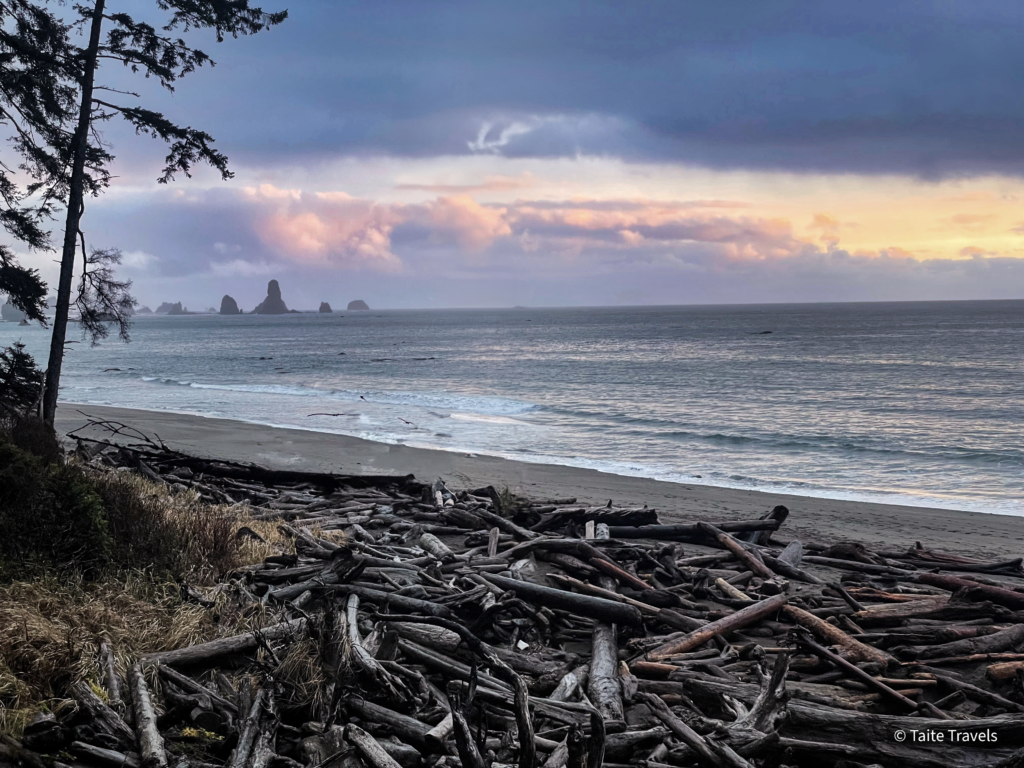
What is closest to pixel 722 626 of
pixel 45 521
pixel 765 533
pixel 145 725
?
pixel 765 533

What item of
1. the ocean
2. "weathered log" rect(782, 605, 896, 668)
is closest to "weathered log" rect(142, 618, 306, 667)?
"weathered log" rect(782, 605, 896, 668)

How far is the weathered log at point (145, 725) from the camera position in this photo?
3.83 metres

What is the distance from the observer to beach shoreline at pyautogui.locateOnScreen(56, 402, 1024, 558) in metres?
13.8

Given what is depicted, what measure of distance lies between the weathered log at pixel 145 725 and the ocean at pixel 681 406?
16.7 meters

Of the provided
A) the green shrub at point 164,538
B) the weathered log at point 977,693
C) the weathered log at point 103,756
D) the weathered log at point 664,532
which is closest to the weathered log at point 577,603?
the weathered log at point 977,693

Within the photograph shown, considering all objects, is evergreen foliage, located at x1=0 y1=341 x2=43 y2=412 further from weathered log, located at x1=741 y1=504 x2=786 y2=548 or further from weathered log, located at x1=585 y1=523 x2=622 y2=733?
weathered log, located at x1=741 y1=504 x2=786 y2=548

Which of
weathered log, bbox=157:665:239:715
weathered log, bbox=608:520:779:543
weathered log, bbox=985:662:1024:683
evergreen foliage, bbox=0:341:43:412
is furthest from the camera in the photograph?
evergreen foliage, bbox=0:341:43:412

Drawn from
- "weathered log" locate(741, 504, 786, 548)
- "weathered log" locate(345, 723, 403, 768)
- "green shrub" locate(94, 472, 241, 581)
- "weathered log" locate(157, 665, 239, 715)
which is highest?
"green shrub" locate(94, 472, 241, 581)

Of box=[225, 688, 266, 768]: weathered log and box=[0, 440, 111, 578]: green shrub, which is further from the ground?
box=[0, 440, 111, 578]: green shrub

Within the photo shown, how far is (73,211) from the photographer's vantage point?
48.9 feet

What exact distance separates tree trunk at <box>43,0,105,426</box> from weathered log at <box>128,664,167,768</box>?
12.3 meters

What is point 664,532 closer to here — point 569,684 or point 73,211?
point 569,684

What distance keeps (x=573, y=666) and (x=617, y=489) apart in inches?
469

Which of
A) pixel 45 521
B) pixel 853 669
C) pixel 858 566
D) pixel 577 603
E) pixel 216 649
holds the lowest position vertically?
pixel 858 566
